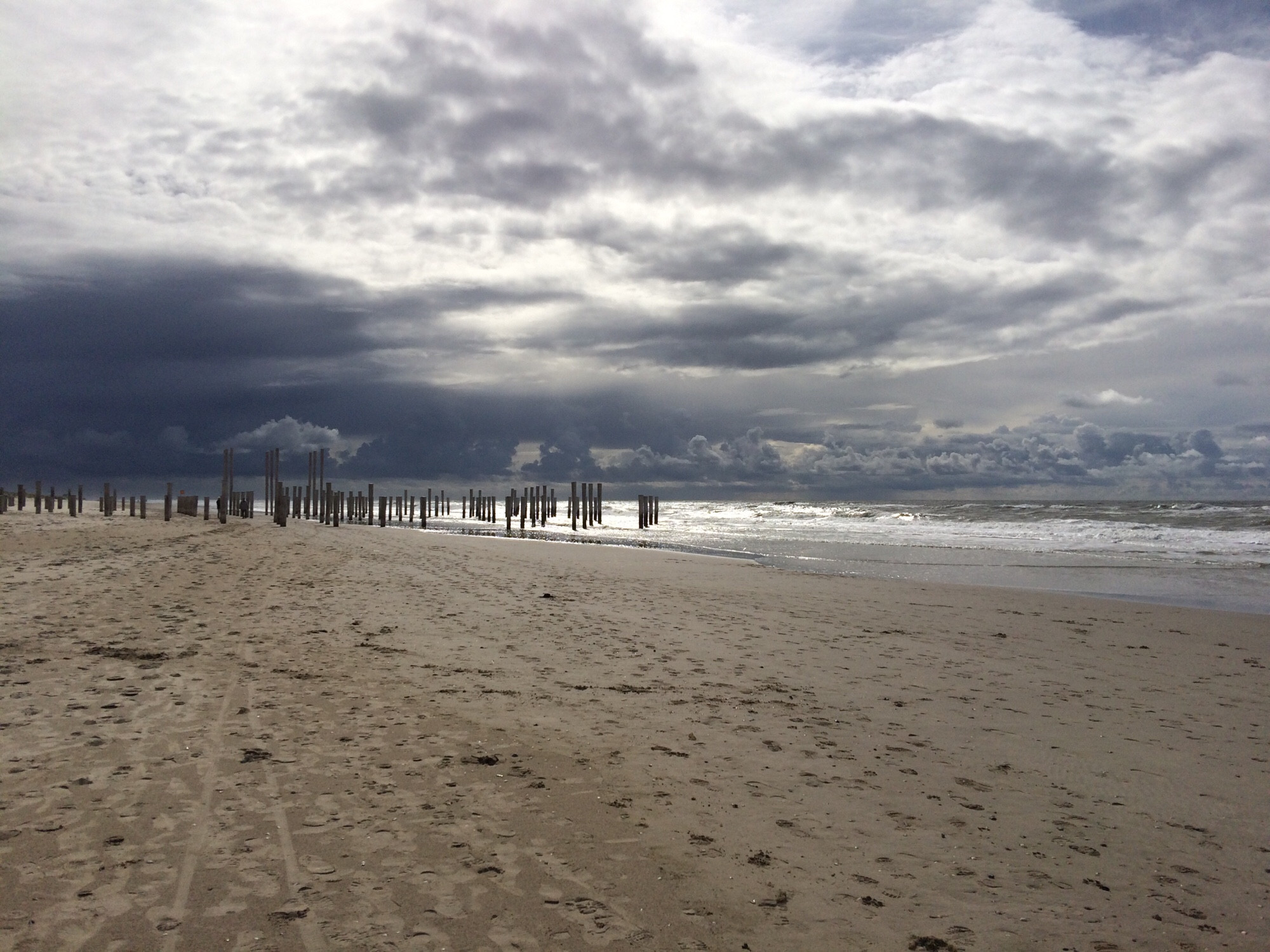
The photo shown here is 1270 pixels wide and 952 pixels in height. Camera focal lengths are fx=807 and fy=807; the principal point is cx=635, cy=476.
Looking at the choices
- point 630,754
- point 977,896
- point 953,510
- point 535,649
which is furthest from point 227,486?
point 953,510

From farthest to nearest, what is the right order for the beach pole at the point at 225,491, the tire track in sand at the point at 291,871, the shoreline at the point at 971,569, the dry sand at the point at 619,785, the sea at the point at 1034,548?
the beach pole at the point at 225,491 → the sea at the point at 1034,548 → the shoreline at the point at 971,569 → the dry sand at the point at 619,785 → the tire track in sand at the point at 291,871

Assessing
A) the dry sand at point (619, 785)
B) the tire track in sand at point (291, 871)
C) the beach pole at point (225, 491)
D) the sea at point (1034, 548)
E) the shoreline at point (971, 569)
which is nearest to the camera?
the tire track in sand at point (291, 871)

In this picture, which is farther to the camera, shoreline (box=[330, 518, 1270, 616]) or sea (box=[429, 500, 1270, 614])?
sea (box=[429, 500, 1270, 614])

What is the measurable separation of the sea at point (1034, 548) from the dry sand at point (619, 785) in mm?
7956

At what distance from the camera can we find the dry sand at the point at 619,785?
3865 millimetres

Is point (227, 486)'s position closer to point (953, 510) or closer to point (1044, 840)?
point (1044, 840)

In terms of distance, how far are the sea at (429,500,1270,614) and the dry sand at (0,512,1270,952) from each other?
26.1 ft

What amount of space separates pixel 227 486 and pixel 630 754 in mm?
43258

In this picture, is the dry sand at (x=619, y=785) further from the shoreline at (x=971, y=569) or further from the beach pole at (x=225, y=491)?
the beach pole at (x=225, y=491)

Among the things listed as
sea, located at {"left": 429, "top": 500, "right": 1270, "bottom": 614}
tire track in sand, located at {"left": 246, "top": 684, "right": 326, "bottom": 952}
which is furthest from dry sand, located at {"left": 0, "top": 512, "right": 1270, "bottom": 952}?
sea, located at {"left": 429, "top": 500, "right": 1270, "bottom": 614}

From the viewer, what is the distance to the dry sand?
387 centimetres

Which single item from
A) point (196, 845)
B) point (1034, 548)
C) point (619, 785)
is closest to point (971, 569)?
point (1034, 548)

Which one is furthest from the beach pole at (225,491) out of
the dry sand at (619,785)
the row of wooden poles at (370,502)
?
the dry sand at (619,785)

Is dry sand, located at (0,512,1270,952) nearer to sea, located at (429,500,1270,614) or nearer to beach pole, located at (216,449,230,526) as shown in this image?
sea, located at (429,500,1270,614)
